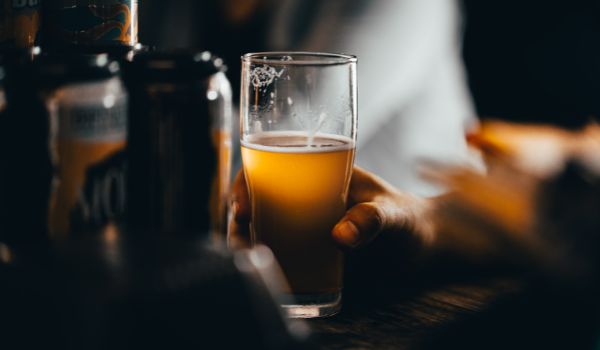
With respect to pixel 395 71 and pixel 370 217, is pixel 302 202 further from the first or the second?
pixel 395 71

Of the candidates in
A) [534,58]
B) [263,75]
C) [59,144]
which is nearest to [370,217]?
[263,75]

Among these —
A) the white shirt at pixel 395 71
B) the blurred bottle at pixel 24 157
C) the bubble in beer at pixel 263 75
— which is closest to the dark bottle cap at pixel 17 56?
the blurred bottle at pixel 24 157

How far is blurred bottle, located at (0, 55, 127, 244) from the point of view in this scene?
2.46ft

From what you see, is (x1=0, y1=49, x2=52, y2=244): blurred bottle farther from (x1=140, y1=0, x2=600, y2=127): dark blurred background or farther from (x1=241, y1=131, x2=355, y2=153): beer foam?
(x1=140, y1=0, x2=600, y2=127): dark blurred background

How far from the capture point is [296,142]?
1045 millimetres

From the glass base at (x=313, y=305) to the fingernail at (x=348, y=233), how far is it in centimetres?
7

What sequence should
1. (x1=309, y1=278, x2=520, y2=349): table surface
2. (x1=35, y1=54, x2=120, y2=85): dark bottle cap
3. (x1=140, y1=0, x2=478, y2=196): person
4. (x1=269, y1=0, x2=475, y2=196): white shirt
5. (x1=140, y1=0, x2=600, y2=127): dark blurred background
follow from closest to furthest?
1. (x1=35, y1=54, x2=120, y2=85): dark bottle cap
2. (x1=309, y1=278, x2=520, y2=349): table surface
3. (x1=140, y1=0, x2=478, y2=196): person
4. (x1=269, y1=0, x2=475, y2=196): white shirt
5. (x1=140, y1=0, x2=600, y2=127): dark blurred background

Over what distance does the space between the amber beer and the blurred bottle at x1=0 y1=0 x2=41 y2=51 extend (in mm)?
313

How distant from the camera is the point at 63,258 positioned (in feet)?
1.97

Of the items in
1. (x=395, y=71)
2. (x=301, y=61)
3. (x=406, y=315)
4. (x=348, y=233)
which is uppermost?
(x=301, y=61)

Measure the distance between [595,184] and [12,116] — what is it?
0.65m

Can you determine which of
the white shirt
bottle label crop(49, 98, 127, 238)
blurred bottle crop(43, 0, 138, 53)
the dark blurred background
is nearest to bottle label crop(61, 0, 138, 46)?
blurred bottle crop(43, 0, 138, 53)

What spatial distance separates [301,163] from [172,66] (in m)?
0.26

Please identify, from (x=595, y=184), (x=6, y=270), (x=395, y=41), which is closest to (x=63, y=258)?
(x=6, y=270)
